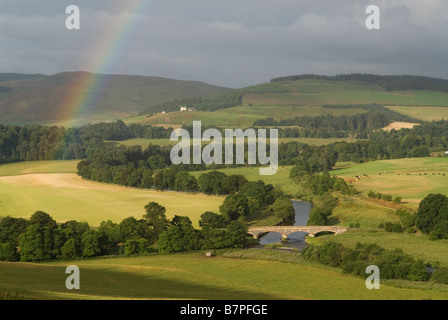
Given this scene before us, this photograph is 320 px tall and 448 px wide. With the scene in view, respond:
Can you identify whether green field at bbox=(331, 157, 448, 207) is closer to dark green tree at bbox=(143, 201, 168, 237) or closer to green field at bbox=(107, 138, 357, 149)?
dark green tree at bbox=(143, 201, 168, 237)

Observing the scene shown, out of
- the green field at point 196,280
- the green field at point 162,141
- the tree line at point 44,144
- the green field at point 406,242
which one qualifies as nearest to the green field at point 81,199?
the green field at point 196,280

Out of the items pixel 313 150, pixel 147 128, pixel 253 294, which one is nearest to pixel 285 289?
pixel 253 294

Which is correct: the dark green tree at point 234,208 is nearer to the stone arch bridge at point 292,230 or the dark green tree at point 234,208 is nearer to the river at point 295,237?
the river at point 295,237

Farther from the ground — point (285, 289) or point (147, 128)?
point (147, 128)

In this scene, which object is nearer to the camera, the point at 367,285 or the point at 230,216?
the point at 367,285

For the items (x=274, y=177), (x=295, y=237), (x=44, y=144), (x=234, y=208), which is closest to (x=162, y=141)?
(x=44, y=144)
